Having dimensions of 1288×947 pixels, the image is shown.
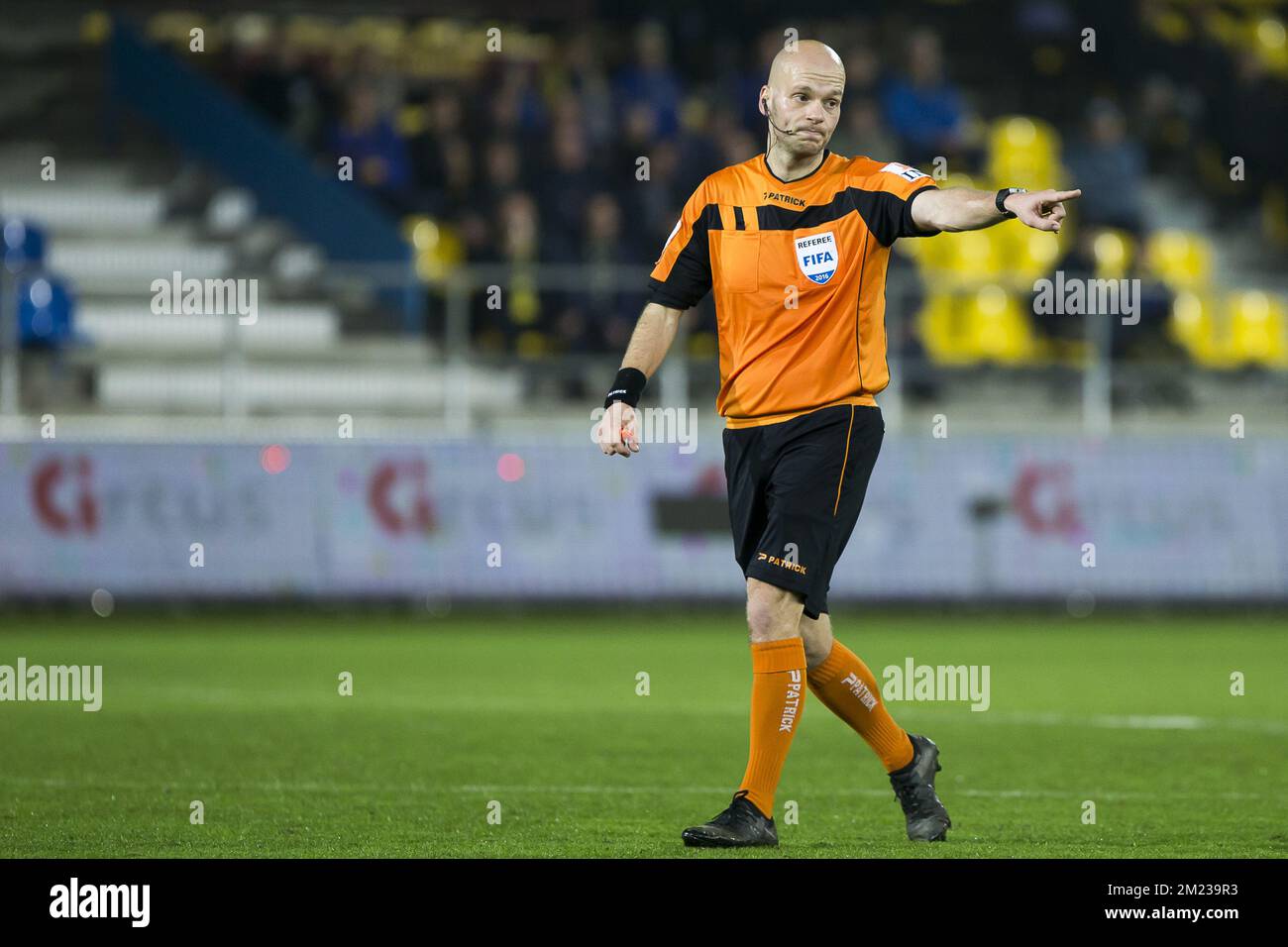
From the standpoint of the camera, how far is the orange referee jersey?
727 centimetres

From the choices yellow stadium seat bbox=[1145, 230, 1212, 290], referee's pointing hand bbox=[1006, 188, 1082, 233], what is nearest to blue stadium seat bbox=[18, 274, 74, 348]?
yellow stadium seat bbox=[1145, 230, 1212, 290]

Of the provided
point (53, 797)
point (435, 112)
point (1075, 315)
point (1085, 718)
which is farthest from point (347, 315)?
point (53, 797)

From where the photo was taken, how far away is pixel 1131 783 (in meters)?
8.91

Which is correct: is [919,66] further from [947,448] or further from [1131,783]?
[1131,783]

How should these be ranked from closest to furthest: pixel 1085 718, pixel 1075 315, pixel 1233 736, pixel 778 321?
pixel 778 321, pixel 1233 736, pixel 1085 718, pixel 1075 315

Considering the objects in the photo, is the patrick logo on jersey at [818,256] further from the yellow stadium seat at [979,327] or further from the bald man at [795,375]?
the yellow stadium seat at [979,327]

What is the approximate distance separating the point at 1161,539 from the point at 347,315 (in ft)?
24.1

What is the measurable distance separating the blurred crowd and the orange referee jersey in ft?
37.0

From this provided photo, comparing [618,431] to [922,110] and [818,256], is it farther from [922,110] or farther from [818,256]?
[922,110]

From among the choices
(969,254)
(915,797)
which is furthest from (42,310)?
(915,797)

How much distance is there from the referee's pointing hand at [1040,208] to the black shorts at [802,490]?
99cm

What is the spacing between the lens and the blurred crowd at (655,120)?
2047 cm

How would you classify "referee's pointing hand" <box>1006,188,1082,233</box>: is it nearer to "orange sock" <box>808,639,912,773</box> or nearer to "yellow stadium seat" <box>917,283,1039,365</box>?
"orange sock" <box>808,639,912,773</box>

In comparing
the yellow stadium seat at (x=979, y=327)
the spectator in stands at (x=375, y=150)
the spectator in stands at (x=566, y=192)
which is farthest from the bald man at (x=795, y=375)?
the spectator in stands at (x=375, y=150)
